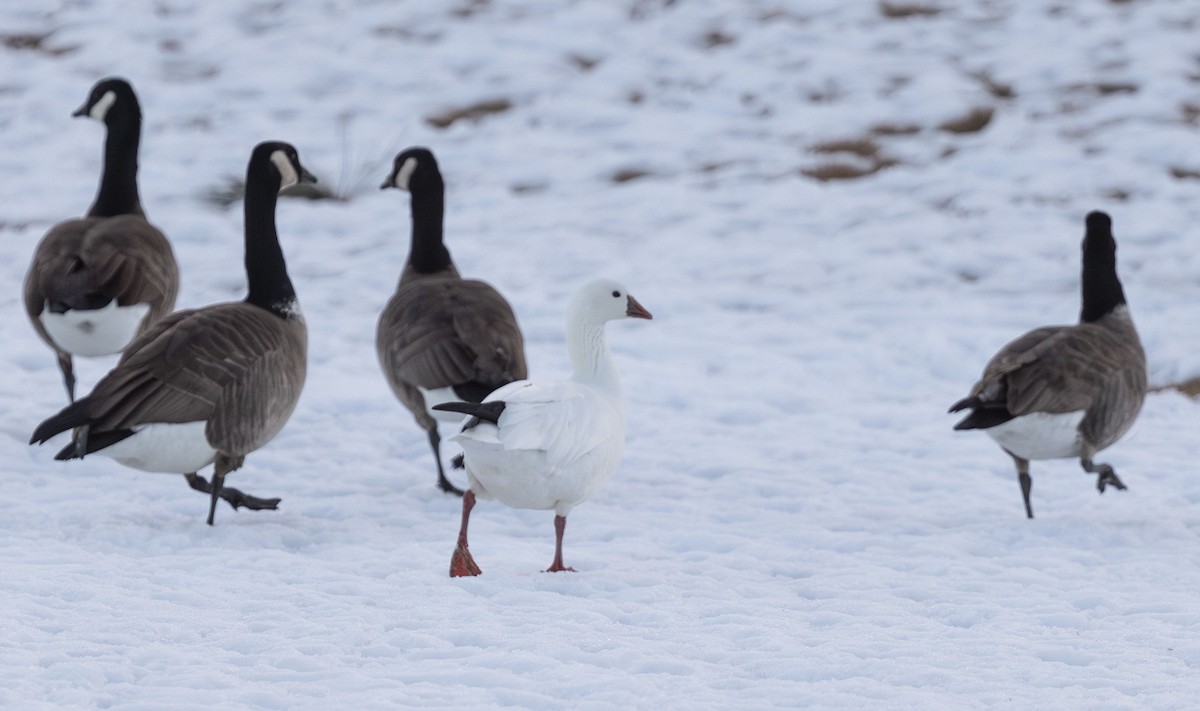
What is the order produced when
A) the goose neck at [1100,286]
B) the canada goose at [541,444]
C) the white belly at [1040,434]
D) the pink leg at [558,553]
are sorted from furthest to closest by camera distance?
the goose neck at [1100,286]
the white belly at [1040,434]
the pink leg at [558,553]
the canada goose at [541,444]

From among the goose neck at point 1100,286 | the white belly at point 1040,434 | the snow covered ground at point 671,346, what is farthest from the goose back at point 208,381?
the goose neck at point 1100,286

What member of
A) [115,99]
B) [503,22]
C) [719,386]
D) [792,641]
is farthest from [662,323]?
[503,22]

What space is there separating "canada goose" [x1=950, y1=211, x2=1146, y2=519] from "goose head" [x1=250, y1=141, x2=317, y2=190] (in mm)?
3935

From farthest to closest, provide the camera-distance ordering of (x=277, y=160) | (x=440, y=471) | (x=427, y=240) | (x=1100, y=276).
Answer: (x=427, y=240), (x=1100, y=276), (x=440, y=471), (x=277, y=160)

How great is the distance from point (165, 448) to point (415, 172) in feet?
11.0

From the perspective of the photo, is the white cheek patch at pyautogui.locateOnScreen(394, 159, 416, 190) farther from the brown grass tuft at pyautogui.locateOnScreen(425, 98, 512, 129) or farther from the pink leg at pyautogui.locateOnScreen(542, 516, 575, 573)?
the brown grass tuft at pyautogui.locateOnScreen(425, 98, 512, 129)

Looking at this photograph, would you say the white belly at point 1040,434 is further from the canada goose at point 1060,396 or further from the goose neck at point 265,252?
the goose neck at point 265,252

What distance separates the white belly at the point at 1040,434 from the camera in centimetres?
738

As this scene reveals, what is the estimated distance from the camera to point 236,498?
7184mm

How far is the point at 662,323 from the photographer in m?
12.0

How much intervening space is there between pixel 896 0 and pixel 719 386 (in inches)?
445

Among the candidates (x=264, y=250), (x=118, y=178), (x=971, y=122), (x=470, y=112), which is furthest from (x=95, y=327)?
(x=971, y=122)

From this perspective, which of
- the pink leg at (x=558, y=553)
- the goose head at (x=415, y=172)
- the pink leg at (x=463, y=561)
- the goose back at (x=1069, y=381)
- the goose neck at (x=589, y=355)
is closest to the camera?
the pink leg at (x=463, y=561)

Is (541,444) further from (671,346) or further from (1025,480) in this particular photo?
(671,346)
